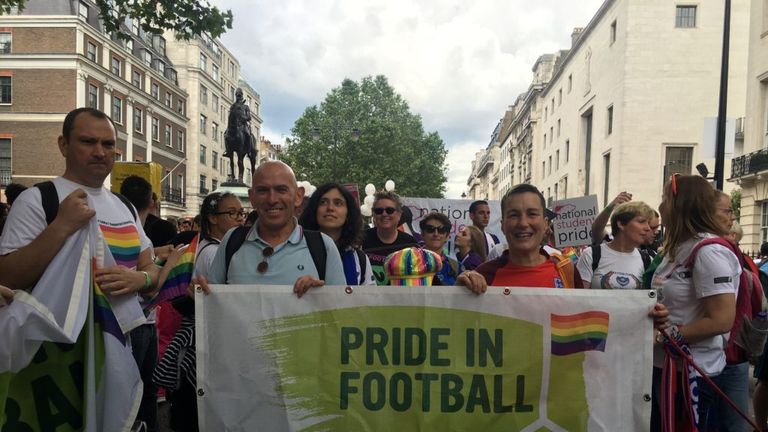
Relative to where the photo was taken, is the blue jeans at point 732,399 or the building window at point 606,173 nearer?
the blue jeans at point 732,399

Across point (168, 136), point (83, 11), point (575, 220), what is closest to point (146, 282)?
point (575, 220)

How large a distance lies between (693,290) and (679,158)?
110 ft

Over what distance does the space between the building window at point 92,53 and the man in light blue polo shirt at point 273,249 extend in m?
39.4

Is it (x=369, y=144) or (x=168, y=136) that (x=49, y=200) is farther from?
(x=168, y=136)

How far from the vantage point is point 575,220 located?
737cm

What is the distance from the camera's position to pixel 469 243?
18.1 feet

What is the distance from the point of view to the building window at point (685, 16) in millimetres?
30875

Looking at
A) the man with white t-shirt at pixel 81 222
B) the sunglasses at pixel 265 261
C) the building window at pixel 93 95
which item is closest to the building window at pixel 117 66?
the building window at pixel 93 95

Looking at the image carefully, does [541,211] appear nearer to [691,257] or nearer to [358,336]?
[691,257]

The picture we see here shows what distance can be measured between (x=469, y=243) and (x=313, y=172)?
3917 centimetres

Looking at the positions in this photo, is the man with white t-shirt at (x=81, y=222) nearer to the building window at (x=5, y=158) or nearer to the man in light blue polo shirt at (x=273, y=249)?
the man in light blue polo shirt at (x=273, y=249)

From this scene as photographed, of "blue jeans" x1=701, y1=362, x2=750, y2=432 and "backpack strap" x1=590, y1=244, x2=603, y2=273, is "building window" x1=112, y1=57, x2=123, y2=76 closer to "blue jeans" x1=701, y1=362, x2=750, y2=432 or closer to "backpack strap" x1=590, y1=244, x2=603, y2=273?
"backpack strap" x1=590, y1=244, x2=603, y2=273

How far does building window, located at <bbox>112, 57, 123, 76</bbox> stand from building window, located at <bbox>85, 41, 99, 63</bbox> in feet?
5.69

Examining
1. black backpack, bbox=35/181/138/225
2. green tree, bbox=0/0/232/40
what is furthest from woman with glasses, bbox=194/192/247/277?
green tree, bbox=0/0/232/40
